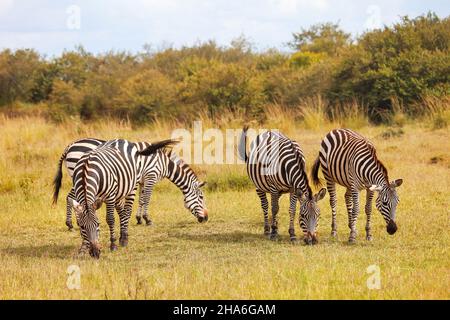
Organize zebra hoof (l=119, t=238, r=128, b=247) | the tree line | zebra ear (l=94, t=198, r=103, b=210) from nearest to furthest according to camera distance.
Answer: zebra ear (l=94, t=198, r=103, b=210)
zebra hoof (l=119, t=238, r=128, b=247)
the tree line

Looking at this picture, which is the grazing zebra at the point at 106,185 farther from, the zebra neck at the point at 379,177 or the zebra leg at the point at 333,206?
the zebra neck at the point at 379,177

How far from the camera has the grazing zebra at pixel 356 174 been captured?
1022 centimetres

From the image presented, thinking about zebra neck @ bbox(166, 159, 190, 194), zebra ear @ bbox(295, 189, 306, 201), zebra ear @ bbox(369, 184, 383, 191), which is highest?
zebra neck @ bbox(166, 159, 190, 194)

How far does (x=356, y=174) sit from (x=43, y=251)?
16.0ft

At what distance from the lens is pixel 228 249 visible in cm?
1040

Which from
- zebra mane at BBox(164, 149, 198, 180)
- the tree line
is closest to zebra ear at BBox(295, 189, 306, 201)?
zebra mane at BBox(164, 149, 198, 180)

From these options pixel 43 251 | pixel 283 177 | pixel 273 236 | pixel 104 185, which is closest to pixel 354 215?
pixel 283 177

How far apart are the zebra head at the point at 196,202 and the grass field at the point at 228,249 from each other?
278 mm

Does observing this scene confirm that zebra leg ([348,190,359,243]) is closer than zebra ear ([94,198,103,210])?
No

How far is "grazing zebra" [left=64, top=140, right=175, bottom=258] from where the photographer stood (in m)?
9.27

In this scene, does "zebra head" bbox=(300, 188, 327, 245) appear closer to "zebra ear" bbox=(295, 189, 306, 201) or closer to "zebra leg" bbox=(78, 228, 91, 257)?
"zebra ear" bbox=(295, 189, 306, 201)

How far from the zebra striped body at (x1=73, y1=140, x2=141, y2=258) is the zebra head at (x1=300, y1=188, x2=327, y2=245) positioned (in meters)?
2.62

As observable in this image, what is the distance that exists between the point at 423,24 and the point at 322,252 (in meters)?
18.8

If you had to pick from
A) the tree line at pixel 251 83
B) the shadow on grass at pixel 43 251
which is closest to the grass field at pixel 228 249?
the shadow on grass at pixel 43 251
